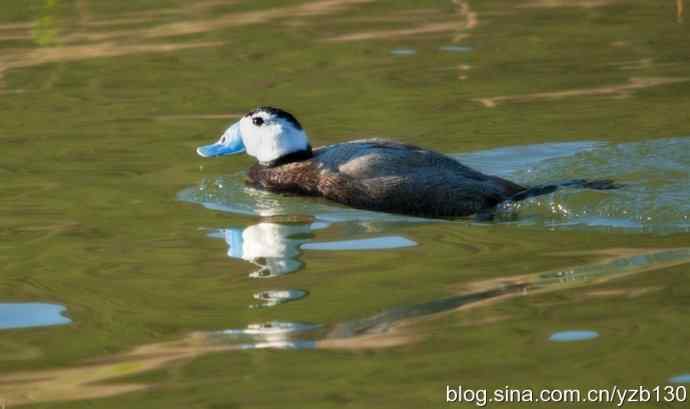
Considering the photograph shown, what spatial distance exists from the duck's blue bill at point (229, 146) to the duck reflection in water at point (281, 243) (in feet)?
5.12

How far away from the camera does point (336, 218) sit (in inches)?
372

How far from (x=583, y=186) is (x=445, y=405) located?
4.16 metres

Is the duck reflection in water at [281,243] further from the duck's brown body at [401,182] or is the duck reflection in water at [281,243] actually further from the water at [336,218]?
the duck's brown body at [401,182]

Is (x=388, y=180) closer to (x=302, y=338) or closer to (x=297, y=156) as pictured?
(x=297, y=156)

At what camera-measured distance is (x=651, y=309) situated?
6891 mm

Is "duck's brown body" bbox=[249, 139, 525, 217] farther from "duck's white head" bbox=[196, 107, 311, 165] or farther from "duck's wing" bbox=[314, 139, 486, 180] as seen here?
"duck's white head" bbox=[196, 107, 311, 165]

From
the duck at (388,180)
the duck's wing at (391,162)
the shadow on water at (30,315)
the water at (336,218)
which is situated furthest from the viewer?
Answer: the duck's wing at (391,162)

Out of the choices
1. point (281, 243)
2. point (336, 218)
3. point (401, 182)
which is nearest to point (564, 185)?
point (401, 182)

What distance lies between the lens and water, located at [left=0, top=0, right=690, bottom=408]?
634 centimetres

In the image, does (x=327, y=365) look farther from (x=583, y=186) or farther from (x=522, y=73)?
(x=522, y=73)

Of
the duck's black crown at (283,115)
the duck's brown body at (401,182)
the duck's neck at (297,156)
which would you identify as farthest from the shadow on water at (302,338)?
the duck's black crown at (283,115)

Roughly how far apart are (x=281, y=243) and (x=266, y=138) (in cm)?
194

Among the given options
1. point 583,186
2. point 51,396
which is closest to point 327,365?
point 51,396

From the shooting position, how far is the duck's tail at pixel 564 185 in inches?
372
